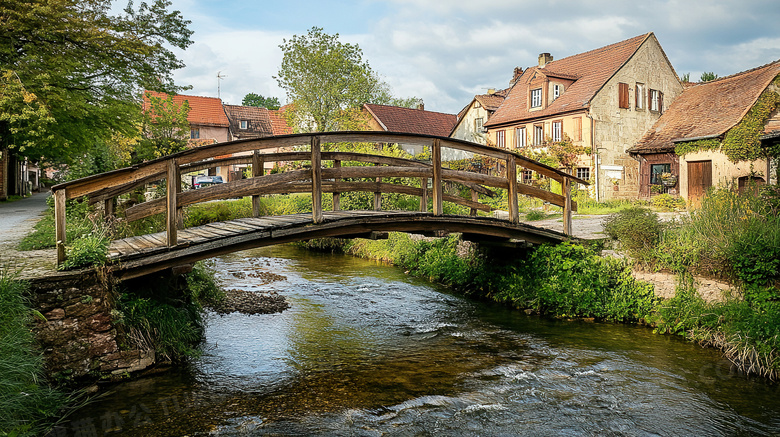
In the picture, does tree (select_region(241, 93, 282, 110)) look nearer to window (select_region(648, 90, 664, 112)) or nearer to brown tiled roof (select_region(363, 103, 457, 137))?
brown tiled roof (select_region(363, 103, 457, 137))

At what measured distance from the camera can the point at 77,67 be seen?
57.0 ft

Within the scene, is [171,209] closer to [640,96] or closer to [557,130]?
[557,130]

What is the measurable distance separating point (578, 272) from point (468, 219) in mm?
2678

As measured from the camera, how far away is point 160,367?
23.1ft

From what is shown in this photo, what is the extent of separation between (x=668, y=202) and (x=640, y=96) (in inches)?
356

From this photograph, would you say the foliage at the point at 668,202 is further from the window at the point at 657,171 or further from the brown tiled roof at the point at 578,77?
the brown tiled roof at the point at 578,77

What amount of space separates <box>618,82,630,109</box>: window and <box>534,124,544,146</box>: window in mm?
4231

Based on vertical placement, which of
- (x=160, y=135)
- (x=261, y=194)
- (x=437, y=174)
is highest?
(x=160, y=135)

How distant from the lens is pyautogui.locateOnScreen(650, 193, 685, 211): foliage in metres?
21.8

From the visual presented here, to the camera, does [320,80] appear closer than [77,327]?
No

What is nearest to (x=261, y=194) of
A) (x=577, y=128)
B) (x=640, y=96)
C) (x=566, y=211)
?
(x=566, y=211)

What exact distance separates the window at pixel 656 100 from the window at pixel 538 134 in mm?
5927

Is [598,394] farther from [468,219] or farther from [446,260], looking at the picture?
[446,260]

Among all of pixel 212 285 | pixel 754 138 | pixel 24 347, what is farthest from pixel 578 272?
pixel 754 138
